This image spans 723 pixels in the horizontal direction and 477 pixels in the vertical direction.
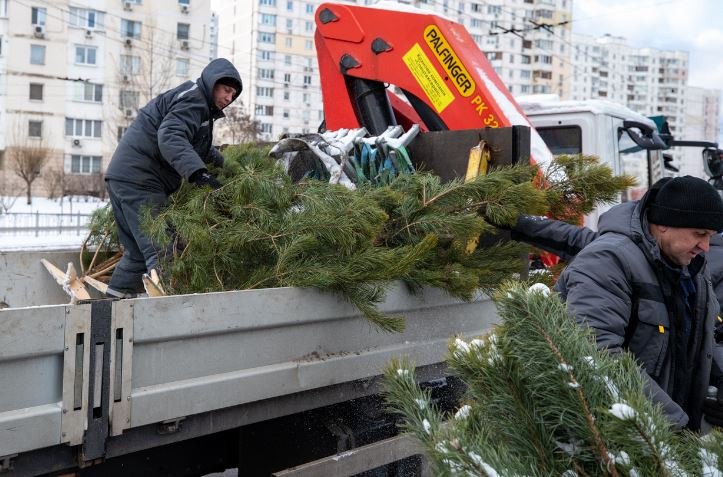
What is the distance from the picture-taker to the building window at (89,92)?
1625 inches

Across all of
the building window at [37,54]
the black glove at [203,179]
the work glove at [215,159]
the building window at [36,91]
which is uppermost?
the building window at [37,54]

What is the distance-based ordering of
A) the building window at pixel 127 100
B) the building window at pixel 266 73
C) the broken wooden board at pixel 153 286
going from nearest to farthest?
the broken wooden board at pixel 153 286, the building window at pixel 127 100, the building window at pixel 266 73

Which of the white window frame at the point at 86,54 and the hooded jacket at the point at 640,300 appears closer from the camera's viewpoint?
the hooded jacket at the point at 640,300

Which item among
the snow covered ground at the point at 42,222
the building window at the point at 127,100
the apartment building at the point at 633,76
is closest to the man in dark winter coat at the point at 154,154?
the snow covered ground at the point at 42,222

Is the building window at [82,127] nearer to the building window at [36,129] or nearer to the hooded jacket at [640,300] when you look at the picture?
the building window at [36,129]

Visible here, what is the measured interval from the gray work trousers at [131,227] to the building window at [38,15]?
135ft

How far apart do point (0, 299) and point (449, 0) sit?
78.6 metres

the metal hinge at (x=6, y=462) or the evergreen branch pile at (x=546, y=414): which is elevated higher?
the evergreen branch pile at (x=546, y=414)

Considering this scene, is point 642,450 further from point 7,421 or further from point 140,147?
point 140,147

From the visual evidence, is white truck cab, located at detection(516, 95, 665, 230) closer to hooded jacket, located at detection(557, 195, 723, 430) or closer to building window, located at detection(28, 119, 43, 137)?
hooded jacket, located at detection(557, 195, 723, 430)

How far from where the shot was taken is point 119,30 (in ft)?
139

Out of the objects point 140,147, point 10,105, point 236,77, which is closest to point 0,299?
point 140,147

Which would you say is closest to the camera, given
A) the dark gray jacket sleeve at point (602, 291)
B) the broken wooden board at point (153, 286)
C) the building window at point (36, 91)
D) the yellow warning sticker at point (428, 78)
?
the dark gray jacket sleeve at point (602, 291)

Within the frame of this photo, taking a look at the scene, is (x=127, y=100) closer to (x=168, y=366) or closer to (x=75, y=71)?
(x=75, y=71)
